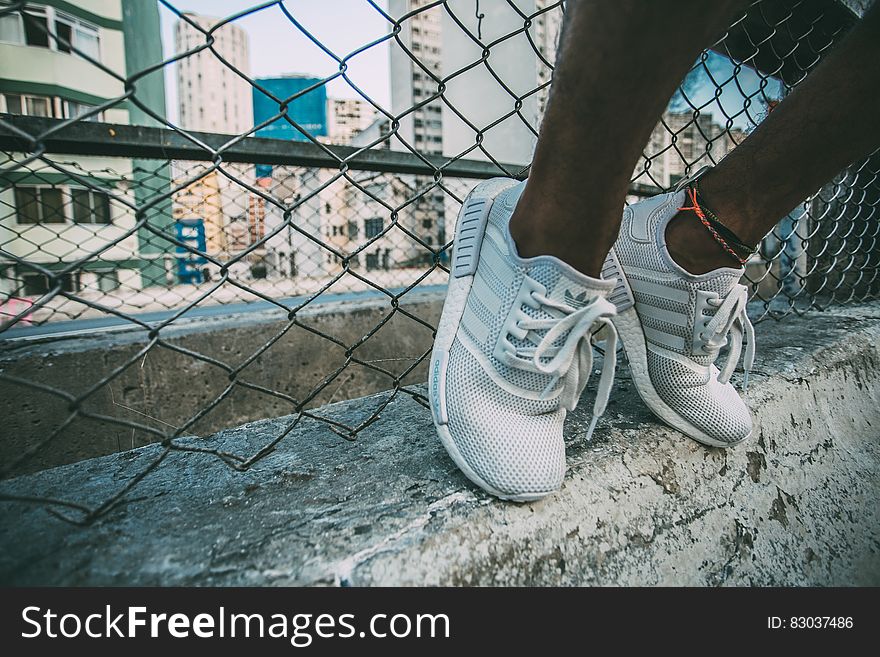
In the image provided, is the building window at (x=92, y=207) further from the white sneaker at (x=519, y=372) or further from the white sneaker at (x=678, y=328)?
the white sneaker at (x=678, y=328)

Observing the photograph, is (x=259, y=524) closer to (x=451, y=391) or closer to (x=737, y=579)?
(x=451, y=391)

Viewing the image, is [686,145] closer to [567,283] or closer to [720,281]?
[720,281]

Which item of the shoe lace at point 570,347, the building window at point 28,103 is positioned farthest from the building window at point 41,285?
the building window at point 28,103

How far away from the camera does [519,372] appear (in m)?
0.71

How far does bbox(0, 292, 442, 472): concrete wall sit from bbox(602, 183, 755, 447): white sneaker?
65 centimetres

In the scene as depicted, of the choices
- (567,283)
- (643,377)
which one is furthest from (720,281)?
(567,283)

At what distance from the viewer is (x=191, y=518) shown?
0.61 m

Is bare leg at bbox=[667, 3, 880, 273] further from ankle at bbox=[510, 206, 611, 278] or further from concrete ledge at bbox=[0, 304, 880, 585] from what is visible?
concrete ledge at bbox=[0, 304, 880, 585]

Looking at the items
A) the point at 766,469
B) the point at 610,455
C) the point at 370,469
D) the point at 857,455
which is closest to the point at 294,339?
the point at 370,469

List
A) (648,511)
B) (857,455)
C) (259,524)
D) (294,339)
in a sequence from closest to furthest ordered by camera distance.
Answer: (259,524), (648,511), (857,455), (294,339)

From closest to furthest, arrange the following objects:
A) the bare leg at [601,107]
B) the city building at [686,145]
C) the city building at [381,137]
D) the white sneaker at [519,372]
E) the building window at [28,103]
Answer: the bare leg at [601,107], the white sneaker at [519,372], the city building at [381,137], the city building at [686,145], the building window at [28,103]

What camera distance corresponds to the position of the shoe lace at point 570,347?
2.20ft

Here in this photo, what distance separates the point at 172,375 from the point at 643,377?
74.9 inches

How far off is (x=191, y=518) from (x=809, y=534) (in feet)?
3.62
